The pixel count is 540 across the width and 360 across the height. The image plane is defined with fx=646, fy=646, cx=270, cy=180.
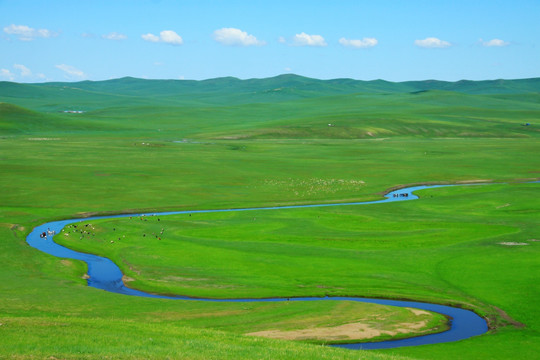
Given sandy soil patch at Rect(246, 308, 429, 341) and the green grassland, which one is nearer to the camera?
the green grassland

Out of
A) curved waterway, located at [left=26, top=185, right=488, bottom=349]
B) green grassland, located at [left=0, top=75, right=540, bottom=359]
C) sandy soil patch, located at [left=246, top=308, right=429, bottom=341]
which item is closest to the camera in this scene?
green grassland, located at [left=0, top=75, right=540, bottom=359]

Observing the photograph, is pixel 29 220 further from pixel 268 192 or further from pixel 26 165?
pixel 26 165

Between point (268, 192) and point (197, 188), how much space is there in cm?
1216

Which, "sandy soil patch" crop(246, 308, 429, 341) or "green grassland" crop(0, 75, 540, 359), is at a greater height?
"green grassland" crop(0, 75, 540, 359)

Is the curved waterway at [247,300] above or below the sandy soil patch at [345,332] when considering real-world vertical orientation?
below

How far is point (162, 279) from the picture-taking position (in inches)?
2174

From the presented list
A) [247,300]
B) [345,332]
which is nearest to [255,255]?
[247,300]

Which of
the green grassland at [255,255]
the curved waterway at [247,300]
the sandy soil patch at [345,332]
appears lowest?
the curved waterway at [247,300]

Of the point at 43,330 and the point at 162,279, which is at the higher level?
the point at 43,330

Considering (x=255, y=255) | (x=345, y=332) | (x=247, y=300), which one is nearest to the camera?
(x=345, y=332)

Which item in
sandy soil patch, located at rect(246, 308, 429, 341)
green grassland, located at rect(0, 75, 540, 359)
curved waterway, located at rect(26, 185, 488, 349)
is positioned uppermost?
green grassland, located at rect(0, 75, 540, 359)

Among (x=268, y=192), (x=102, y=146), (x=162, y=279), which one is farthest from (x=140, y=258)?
(x=102, y=146)

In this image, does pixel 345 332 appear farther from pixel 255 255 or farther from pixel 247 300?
pixel 255 255

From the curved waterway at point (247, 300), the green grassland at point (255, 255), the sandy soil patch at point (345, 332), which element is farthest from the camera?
the curved waterway at point (247, 300)
